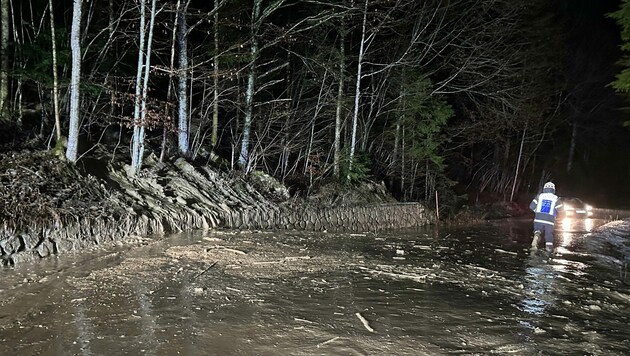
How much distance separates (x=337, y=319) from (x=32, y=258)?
5.67 m

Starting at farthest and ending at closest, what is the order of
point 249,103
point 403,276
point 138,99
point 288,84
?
point 288,84 → point 249,103 → point 138,99 → point 403,276

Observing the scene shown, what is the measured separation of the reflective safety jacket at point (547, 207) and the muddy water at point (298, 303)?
2.55m

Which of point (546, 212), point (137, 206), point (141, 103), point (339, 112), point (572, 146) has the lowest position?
point (137, 206)

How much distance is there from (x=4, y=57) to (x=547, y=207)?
616 inches

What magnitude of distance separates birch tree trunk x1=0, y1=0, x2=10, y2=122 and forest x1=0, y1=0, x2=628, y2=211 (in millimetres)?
44

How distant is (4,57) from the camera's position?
1241 centimetres

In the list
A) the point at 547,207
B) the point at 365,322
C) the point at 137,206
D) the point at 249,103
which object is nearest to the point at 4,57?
the point at 137,206

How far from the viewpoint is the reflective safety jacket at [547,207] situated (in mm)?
13133

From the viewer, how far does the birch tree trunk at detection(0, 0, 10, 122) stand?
484 inches

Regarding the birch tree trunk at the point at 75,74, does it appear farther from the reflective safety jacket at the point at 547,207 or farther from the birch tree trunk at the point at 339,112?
the reflective safety jacket at the point at 547,207

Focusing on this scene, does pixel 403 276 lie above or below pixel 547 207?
below

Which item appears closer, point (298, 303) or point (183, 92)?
point (298, 303)

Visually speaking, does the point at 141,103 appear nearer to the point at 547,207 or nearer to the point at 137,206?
the point at 137,206

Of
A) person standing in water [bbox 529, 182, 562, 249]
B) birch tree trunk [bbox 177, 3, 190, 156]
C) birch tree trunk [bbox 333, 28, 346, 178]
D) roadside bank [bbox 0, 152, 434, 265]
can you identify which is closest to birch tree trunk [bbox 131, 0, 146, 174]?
roadside bank [bbox 0, 152, 434, 265]
